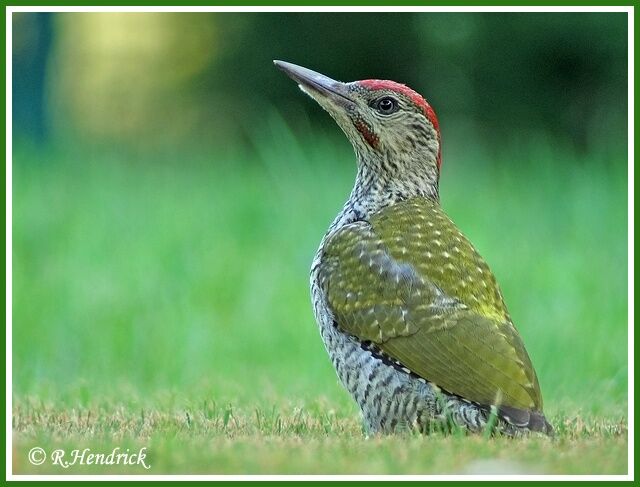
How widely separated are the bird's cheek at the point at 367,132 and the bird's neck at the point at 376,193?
123 mm

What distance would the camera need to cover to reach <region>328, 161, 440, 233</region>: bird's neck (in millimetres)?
6457

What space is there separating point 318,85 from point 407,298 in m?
1.39

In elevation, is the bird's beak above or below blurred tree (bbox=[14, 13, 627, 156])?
below

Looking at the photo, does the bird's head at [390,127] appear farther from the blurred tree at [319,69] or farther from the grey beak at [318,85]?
the blurred tree at [319,69]

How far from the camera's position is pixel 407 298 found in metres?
5.79

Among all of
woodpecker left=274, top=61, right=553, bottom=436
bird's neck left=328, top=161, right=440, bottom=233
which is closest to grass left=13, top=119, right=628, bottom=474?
woodpecker left=274, top=61, right=553, bottom=436

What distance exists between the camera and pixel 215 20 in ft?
47.7

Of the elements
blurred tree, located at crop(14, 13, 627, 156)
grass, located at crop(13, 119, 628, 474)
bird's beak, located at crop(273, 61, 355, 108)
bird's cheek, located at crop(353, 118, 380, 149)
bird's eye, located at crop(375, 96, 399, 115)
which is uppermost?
blurred tree, located at crop(14, 13, 627, 156)

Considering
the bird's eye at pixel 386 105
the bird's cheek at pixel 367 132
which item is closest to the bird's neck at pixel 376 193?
the bird's cheek at pixel 367 132

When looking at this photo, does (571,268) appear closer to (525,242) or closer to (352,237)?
(525,242)

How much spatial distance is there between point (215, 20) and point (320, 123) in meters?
1.67

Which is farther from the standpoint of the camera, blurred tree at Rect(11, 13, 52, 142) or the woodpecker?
blurred tree at Rect(11, 13, 52, 142)

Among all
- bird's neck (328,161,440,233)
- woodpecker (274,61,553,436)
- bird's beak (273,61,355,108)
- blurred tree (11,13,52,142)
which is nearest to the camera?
woodpecker (274,61,553,436)

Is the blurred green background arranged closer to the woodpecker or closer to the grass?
the grass
